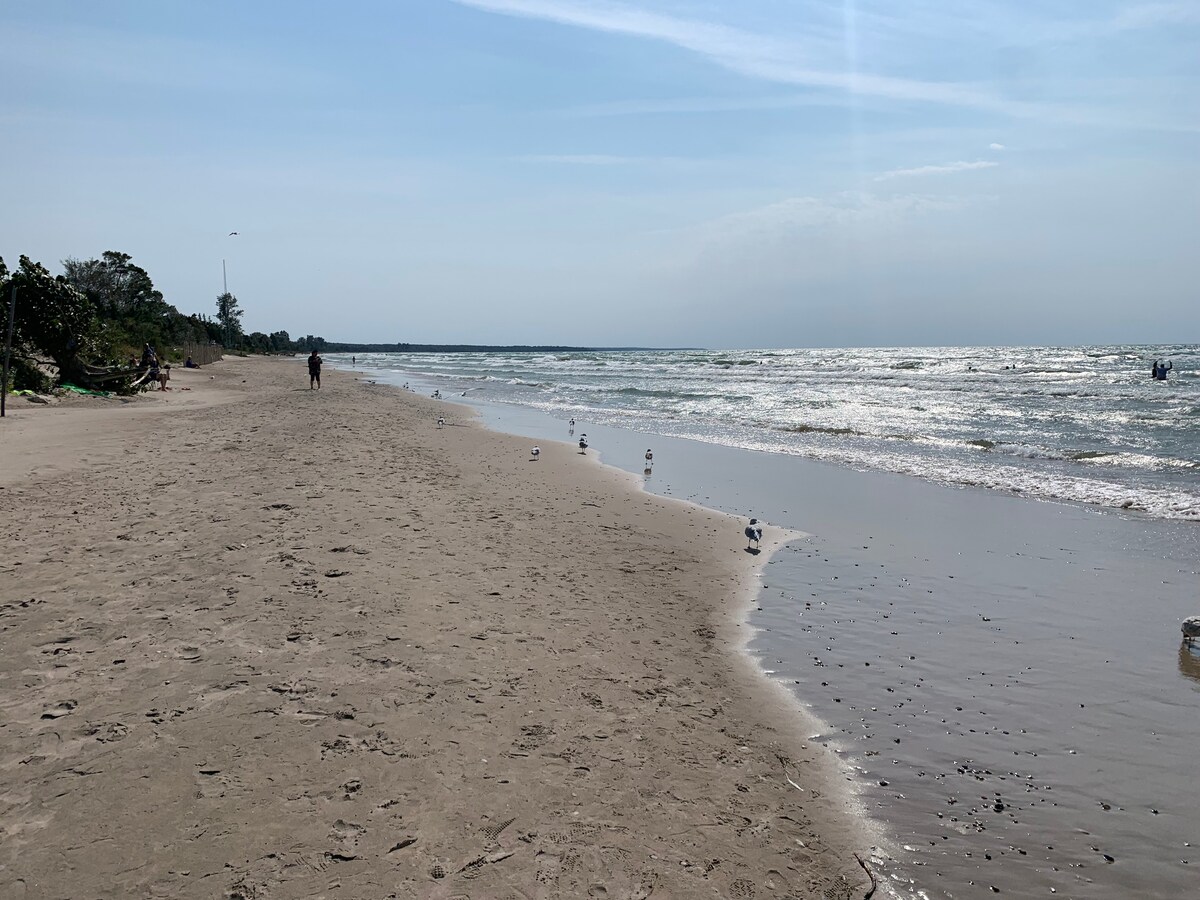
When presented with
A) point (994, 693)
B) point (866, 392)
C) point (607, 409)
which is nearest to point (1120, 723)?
point (994, 693)

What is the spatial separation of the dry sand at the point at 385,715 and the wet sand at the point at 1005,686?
36 cm

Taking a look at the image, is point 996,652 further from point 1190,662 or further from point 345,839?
point 345,839

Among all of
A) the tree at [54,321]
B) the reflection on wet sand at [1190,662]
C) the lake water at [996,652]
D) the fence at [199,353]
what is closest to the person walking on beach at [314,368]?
the tree at [54,321]

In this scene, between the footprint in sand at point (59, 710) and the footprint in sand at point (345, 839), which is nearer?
the footprint in sand at point (345, 839)

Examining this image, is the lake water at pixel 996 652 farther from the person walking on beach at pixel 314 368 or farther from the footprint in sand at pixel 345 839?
the person walking on beach at pixel 314 368

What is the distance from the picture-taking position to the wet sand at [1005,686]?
3.29m

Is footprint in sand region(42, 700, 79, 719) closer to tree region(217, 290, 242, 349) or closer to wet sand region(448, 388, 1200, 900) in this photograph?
wet sand region(448, 388, 1200, 900)

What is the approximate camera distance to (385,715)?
13.3ft

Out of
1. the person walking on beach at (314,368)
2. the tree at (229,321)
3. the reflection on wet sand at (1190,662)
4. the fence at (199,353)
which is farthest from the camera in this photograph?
the tree at (229,321)

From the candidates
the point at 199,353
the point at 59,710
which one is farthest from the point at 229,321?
the point at 59,710

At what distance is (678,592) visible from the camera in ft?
22.5

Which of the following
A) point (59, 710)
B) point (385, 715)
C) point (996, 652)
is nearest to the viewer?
point (59, 710)

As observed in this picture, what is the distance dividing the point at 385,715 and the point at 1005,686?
3.97m

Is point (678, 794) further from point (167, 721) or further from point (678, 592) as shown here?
point (678, 592)
